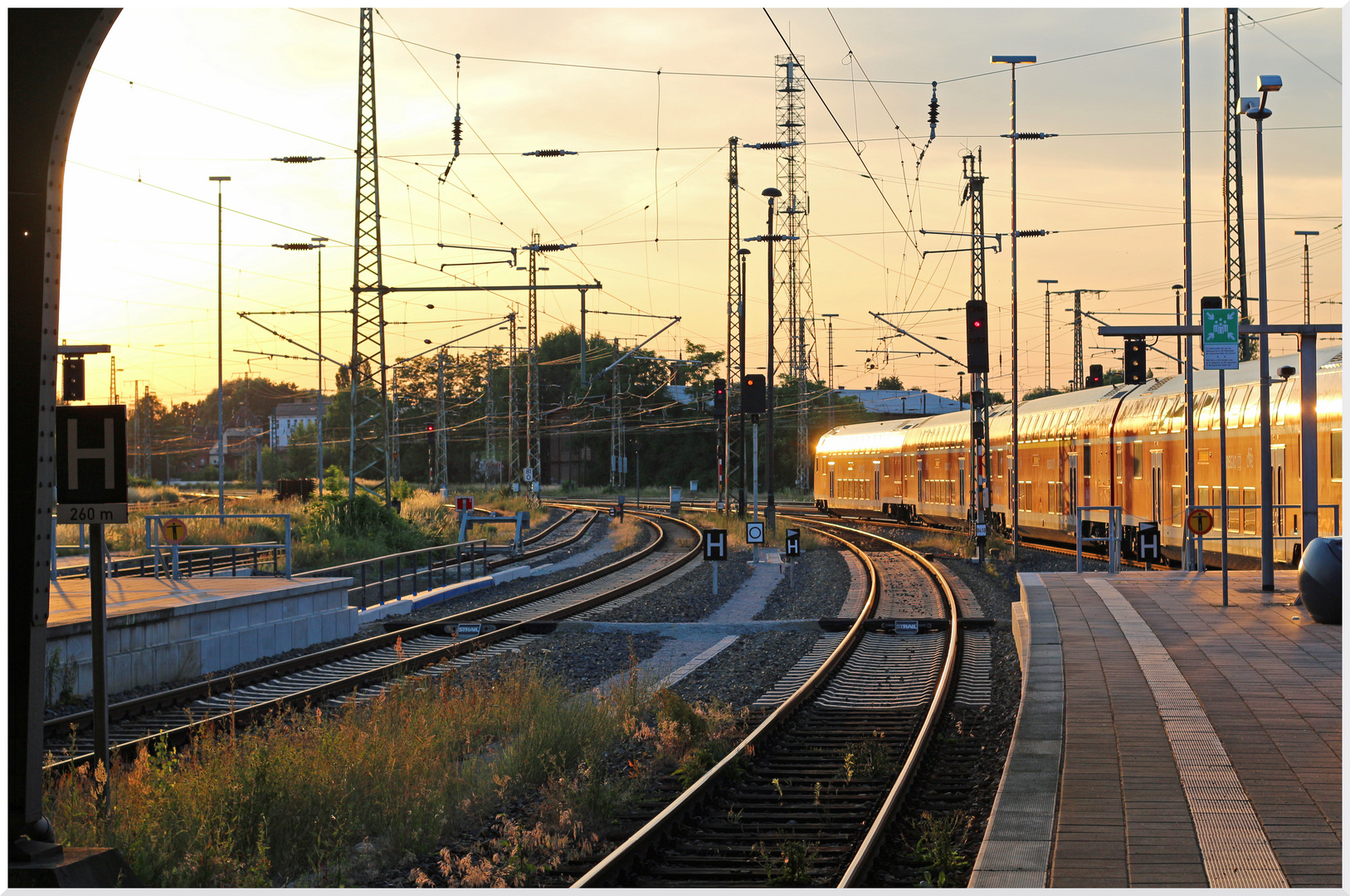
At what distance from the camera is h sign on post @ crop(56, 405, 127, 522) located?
674 cm

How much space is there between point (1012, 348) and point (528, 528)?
20.8m

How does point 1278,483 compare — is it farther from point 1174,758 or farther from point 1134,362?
point 1174,758

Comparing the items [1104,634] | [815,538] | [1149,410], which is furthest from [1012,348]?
[1104,634]

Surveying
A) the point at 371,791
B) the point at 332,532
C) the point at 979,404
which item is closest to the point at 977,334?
the point at 979,404

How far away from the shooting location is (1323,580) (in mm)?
12797

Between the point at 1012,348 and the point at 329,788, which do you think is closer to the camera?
the point at 329,788

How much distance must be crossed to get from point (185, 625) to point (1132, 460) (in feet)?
66.7

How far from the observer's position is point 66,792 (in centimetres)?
719

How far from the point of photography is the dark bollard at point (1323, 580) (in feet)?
41.8

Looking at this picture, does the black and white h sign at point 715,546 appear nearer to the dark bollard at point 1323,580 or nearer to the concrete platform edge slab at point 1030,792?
the concrete platform edge slab at point 1030,792

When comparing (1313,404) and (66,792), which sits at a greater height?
(1313,404)

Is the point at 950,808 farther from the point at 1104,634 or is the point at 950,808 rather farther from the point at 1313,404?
the point at 1313,404

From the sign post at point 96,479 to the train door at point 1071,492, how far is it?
85.3 feet

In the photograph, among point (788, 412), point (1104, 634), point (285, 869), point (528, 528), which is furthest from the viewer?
point (788, 412)
